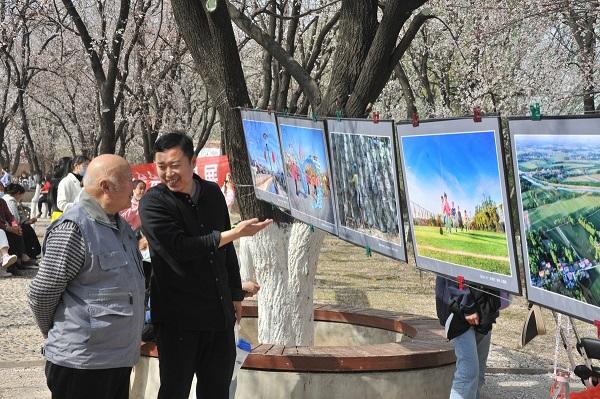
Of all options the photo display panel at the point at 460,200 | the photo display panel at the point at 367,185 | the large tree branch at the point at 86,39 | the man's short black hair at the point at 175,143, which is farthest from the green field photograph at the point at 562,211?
the large tree branch at the point at 86,39

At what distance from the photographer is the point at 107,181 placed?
3.50 meters

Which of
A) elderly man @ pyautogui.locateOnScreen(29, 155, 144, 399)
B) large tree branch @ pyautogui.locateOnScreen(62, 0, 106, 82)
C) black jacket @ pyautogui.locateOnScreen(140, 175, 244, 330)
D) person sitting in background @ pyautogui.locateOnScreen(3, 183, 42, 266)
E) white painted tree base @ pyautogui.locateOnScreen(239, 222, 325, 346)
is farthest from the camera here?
person sitting in background @ pyautogui.locateOnScreen(3, 183, 42, 266)

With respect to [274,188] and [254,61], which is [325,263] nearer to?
[274,188]

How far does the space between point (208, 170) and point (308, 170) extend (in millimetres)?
7413

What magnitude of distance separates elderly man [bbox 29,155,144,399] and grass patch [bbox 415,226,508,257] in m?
1.44

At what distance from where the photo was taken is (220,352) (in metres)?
4.09

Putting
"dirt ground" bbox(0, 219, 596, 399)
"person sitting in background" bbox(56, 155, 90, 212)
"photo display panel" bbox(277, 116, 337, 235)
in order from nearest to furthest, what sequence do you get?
"photo display panel" bbox(277, 116, 337, 235), "dirt ground" bbox(0, 219, 596, 399), "person sitting in background" bbox(56, 155, 90, 212)

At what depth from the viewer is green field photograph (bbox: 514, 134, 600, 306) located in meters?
2.94

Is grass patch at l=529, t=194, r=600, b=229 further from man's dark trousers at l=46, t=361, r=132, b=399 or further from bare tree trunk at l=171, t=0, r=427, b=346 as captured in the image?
bare tree trunk at l=171, t=0, r=427, b=346

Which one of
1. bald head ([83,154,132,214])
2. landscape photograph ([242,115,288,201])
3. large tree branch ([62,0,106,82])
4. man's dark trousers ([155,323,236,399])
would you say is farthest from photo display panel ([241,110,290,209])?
large tree branch ([62,0,106,82])

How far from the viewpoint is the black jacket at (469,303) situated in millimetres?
4953

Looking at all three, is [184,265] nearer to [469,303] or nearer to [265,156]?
[469,303]

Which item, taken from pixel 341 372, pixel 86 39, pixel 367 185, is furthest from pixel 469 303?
pixel 86 39

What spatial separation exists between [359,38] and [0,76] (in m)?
28.8
